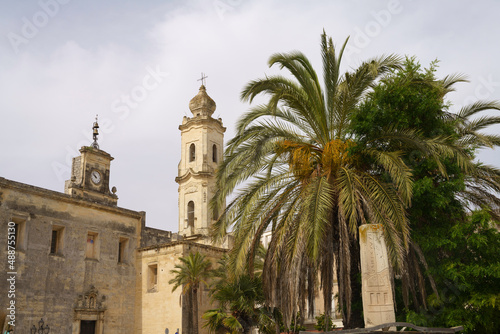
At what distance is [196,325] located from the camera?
24828mm

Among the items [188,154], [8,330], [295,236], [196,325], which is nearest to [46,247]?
[8,330]

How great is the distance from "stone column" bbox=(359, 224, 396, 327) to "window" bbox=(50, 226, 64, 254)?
20594mm

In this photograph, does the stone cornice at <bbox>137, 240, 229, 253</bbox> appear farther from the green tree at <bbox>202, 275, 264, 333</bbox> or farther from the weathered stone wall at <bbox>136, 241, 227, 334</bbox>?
the green tree at <bbox>202, 275, 264, 333</bbox>

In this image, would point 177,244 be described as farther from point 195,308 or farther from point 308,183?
point 308,183

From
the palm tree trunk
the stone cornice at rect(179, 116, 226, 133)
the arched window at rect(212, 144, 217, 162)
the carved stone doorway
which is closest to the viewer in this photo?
the palm tree trunk

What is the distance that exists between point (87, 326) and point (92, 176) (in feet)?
44.8

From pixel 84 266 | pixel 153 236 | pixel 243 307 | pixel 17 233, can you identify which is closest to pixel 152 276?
pixel 153 236

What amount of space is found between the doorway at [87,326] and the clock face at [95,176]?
13.2m

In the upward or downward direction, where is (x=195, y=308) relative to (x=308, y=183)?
downward

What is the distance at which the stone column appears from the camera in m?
8.22

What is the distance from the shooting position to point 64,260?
25.4m

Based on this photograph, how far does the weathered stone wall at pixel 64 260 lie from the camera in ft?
77.1

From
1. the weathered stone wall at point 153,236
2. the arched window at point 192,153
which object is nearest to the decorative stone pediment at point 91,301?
the weathered stone wall at point 153,236

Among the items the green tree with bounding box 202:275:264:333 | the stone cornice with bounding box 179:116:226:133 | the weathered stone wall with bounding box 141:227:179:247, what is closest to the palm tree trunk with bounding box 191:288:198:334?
the green tree with bounding box 202:275:264:333
